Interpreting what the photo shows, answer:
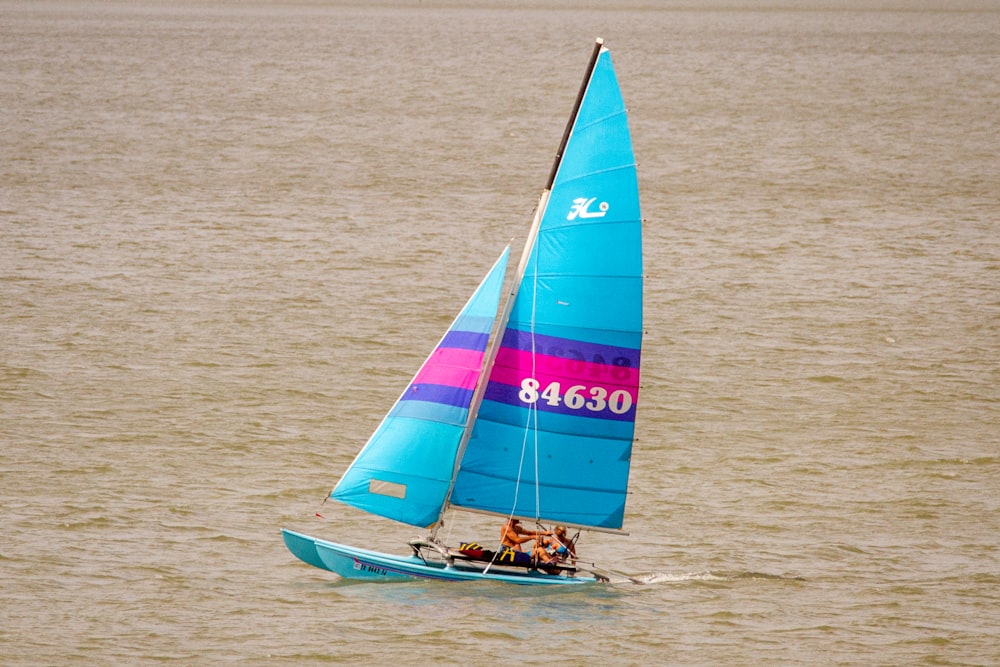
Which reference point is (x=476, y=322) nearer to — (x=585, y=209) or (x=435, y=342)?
(x=585, y=209)

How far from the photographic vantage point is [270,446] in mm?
28219

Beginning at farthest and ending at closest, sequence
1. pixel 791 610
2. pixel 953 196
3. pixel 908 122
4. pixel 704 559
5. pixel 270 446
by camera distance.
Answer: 1. pixel 908 122
2. pixel 953 196
3. pixel 270 446
4. pixel 704 559
5. pixel 791 610

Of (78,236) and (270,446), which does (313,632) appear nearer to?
(270,446)

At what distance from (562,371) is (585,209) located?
86.8 inches

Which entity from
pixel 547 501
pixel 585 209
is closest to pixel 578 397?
pixel 547 501

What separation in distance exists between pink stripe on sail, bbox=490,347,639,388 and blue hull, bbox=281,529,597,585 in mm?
2617

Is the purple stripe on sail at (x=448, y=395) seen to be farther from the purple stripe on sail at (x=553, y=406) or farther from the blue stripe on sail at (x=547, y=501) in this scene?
the blue stripe on sail at (x=547, y=501)

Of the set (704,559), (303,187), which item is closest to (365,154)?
(303,187)

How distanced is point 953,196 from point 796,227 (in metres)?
7.80

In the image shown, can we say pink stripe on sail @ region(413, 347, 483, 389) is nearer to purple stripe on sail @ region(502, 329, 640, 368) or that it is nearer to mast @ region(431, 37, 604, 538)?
mast @ region(431, 37, 604, 538)

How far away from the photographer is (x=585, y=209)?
20.7 meters

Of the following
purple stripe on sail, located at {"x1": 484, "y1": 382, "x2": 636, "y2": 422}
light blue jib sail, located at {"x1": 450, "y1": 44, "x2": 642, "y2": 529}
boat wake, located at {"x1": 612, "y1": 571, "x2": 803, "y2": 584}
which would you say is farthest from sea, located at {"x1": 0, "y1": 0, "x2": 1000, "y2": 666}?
purple stripe on sail, located at {"x1": 484, "y1": 382, "x2": 636, "y2": 422}

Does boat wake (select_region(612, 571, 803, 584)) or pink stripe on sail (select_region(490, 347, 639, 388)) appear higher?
pink stripe on sail (select_region(490, 347, 639, 388))

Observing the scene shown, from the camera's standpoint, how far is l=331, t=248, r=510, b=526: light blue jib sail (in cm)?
2073
